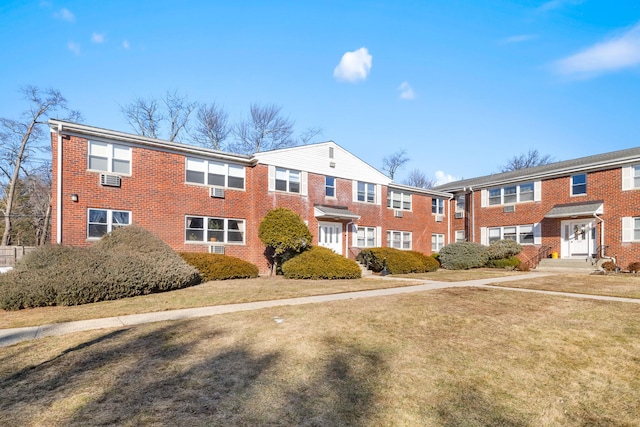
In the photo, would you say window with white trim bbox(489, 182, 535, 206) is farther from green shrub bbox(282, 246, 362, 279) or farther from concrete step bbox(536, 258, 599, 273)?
green shrub bbox(282, 246, 362, 279)

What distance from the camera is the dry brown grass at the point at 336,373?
341 centimetres

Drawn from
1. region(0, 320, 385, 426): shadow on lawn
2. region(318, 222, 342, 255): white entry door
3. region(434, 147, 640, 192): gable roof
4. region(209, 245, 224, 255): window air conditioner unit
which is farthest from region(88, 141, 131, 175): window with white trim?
region(434, 147, 640, 192): gable roof

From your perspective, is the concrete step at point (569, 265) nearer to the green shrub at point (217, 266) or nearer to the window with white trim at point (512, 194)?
the window with white trim at point (512, 194)

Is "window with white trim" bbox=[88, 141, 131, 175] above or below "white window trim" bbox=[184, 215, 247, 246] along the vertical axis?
above

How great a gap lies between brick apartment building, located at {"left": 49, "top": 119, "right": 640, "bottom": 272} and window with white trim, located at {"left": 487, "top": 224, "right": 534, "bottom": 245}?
7 cm

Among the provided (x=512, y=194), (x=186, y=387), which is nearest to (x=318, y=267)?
(x=186, y=387)

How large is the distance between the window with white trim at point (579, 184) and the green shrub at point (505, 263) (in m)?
5.01

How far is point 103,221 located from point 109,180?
1.62 m

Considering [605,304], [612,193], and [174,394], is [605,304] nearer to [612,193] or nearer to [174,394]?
[174,394]

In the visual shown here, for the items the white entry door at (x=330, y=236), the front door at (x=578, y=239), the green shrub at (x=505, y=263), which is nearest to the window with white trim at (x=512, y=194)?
the front door at (x=578, y=239)

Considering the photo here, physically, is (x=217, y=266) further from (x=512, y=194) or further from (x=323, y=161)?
(x=512, y=194)

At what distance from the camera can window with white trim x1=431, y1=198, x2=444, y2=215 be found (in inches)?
1055

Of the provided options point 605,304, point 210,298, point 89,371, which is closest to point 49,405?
point 89,371

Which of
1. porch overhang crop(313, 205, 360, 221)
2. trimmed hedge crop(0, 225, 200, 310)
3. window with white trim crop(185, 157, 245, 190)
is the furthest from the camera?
porch overhang crop(313, 205, 360, 221)
